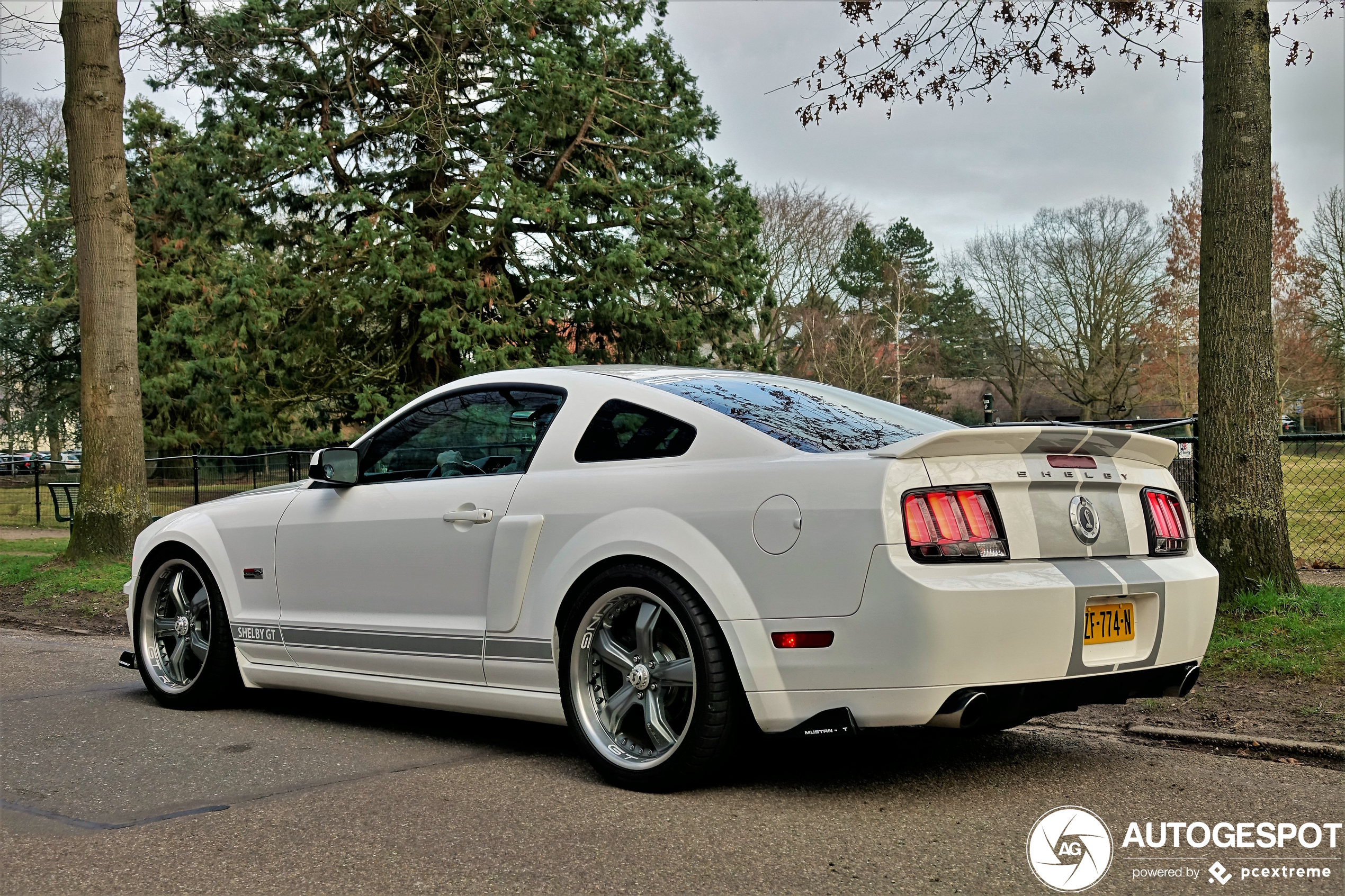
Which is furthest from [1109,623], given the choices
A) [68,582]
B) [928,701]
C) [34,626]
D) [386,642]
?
[68,582]

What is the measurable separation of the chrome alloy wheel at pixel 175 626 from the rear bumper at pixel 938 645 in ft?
10.7

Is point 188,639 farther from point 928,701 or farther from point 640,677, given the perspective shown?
point 928,701

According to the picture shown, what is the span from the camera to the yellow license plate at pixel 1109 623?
3.83 meters

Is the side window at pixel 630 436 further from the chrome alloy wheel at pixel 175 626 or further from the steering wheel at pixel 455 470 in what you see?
the chrome alloy wheel at pixel 175 626

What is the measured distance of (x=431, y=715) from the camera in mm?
5672

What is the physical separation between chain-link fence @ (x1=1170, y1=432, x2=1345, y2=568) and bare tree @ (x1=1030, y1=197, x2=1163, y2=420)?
35.1 meters

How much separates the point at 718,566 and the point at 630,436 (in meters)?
0.74

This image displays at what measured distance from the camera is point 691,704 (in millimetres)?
4031

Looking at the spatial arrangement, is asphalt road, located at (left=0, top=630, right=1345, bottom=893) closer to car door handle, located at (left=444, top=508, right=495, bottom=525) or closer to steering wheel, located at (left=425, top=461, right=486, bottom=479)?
car door handle, located at (left=444, top=508, right=495, bottom=525)

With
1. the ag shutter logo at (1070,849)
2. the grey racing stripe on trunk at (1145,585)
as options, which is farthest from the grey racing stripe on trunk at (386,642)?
the grey racing stripe on trunk at (1145,585)

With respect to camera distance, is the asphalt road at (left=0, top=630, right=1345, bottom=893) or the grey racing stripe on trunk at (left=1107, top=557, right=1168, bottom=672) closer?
the asphalt road at (left=0, top=630, right=1345, bottom=893)

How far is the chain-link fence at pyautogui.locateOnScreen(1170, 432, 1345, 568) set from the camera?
1047 centimetres

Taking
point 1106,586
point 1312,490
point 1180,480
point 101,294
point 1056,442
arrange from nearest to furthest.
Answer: point 1106,586, point 1056,442, point 1180,480, point 101,294, point 1312,490

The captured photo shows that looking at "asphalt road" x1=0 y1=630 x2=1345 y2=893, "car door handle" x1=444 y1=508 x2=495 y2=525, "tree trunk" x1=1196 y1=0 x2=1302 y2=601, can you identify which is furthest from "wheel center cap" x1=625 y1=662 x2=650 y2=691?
"tree trunk" x1=1196 y1=0 x2=1302 y2=601
